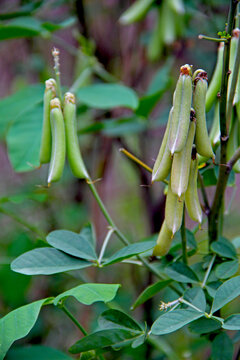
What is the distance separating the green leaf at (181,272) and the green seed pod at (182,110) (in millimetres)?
177

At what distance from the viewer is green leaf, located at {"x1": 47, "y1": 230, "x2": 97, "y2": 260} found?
22.0 inches

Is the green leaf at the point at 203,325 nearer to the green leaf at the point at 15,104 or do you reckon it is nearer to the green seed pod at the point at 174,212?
the green seed pod at the point at 174,212

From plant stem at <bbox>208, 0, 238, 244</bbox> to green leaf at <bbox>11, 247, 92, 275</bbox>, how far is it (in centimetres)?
18

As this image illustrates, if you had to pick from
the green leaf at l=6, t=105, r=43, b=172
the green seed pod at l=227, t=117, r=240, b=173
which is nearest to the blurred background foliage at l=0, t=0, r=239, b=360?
the green leaf at l=6, t=105, r=43, b=172

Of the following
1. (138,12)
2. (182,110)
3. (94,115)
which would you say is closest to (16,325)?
(182,110)

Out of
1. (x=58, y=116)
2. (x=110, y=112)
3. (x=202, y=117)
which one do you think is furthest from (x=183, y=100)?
(x=110, y=112)

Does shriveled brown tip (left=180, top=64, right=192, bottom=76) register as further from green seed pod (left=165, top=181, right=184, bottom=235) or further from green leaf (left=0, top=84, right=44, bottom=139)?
green leaf (left=0, top=84, right=44, bottom=139)

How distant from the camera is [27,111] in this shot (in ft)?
2.84

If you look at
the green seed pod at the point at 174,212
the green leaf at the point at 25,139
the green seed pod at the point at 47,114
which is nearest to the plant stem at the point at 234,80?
the green seed pod at the point at 174,212

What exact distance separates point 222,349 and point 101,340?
0.16m

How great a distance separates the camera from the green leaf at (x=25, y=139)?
0.82 meters

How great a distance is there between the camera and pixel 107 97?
3.27 ft

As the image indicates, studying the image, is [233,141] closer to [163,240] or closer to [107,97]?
[163,240]

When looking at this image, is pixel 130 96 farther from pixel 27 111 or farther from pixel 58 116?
pixel 58 116
